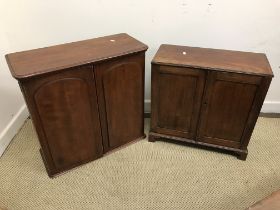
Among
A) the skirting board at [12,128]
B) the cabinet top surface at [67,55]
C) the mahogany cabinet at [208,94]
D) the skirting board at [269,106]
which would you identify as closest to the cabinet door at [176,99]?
the mahogany cabinet at [208,94]

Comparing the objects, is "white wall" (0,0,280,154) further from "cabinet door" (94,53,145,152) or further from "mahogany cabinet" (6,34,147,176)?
"cabinet door" (94,53,145,152)

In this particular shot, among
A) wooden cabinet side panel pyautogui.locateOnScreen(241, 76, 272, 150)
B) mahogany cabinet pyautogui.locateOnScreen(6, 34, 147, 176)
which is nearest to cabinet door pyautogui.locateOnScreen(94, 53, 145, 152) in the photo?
mahogany cabinet pyautogui.locateOnScreen(6, 34, 147, 176)

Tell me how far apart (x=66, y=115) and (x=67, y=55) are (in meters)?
0.34

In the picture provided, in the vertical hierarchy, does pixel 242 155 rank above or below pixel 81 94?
below

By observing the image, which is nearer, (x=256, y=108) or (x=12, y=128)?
(x=256, y=108)

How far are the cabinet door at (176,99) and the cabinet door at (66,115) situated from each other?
16.6 inches

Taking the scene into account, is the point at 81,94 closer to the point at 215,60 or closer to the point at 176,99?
the point at 176,99

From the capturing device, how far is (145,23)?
1.78 metres

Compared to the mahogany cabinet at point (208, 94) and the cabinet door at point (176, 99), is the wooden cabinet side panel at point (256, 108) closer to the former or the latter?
the mahogany cabinet at point (208, 94)

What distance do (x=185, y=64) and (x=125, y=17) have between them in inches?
23.2

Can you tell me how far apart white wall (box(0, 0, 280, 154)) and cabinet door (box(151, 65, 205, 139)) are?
0.39 m

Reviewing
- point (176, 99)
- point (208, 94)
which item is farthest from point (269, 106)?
point (176, 99)

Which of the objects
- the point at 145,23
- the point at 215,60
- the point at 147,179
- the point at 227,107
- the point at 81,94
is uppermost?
the point at 145,23

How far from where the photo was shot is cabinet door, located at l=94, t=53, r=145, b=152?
1.47 meters
